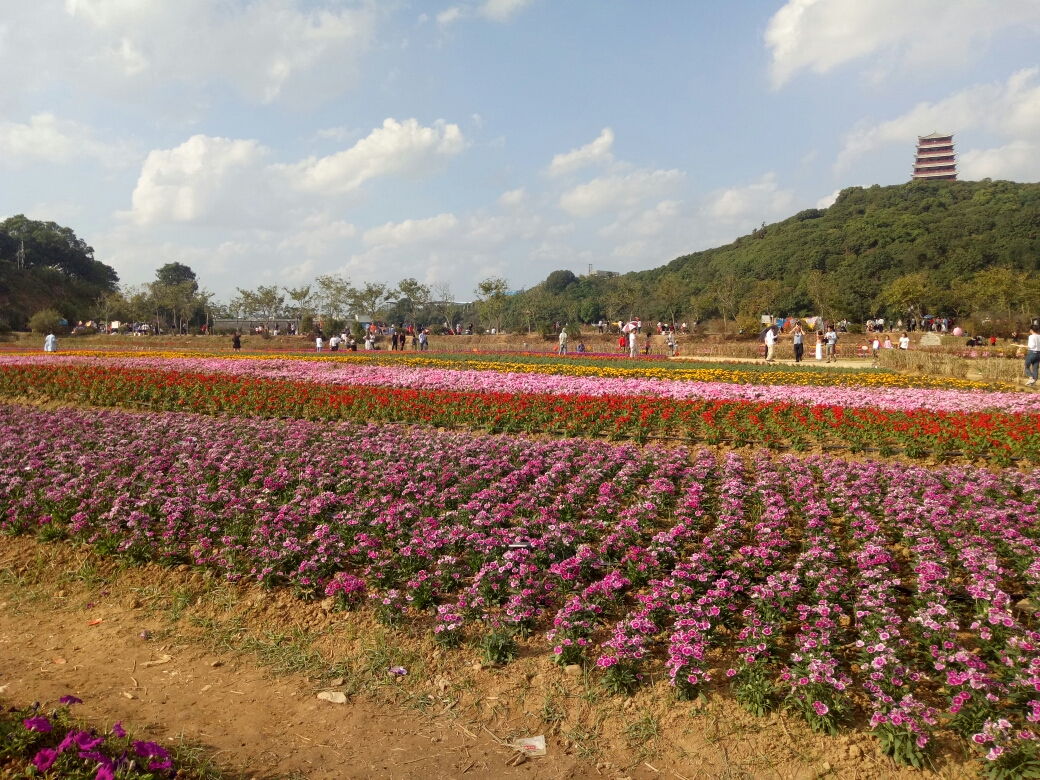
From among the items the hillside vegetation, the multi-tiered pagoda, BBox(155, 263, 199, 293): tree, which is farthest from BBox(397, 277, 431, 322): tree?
the multi-tiered pagoda

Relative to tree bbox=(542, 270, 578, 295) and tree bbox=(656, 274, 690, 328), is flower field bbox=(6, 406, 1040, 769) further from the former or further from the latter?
tree bbox=(542, 270, 578, 295)

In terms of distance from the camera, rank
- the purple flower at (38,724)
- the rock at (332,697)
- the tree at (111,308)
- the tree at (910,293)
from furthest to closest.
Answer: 1. the tree at (111,308)
2. the tree at (910,293)
3. the rock at (332,697)
4. the purple flower at (38,724)

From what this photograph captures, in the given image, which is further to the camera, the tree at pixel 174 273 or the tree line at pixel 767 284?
the tree at pixel 174 273

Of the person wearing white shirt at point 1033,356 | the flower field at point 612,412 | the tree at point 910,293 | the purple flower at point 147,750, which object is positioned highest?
the tree at point 910,293

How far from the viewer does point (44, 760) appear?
2.67 metres

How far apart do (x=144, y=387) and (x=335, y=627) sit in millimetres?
11197

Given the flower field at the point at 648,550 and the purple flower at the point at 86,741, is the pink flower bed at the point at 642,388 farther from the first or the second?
the purple flower at the point at 86,741

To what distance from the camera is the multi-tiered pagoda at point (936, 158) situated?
111875 millimetres

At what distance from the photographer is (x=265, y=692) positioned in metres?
3.86

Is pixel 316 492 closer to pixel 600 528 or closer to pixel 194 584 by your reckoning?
pixel 194 584

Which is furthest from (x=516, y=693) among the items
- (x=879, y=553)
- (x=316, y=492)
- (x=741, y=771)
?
(x=316, y=492)

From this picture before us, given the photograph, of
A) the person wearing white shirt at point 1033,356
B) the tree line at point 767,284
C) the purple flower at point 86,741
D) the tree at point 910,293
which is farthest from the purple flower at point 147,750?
the tree at point 910,293

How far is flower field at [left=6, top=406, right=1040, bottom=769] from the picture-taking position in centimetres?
352

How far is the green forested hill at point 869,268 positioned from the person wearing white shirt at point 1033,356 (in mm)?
30937
